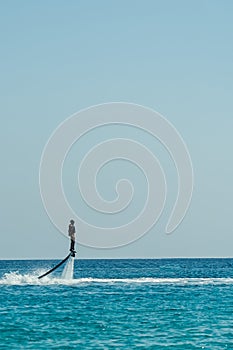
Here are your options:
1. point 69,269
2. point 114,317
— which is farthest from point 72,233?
point 114,317

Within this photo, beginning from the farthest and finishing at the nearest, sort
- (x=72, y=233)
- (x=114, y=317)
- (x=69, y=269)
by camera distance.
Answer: (x=69, y=269)
(x=72, y=233)
(x=114, y=317)

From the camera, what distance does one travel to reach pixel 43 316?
39500 millimetres

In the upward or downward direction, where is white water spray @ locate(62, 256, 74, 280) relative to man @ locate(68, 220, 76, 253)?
downward

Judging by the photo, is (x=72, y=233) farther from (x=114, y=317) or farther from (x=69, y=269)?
(x=114, y=317)

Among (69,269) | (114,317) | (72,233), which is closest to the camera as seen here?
(114,317)

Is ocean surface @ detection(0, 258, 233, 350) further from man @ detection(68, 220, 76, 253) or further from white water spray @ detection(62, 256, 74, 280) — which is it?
man @ detection(68, 220, 76, 253)

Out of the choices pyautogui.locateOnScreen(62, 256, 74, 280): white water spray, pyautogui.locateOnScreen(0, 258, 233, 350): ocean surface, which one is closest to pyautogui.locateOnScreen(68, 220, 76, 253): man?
pyautogui.locateOnScreen(62, 256, 74, 280): white water spray

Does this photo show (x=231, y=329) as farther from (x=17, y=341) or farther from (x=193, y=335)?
(x=17, y=341)

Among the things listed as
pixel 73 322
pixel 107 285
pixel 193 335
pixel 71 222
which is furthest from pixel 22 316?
pixel 107 285

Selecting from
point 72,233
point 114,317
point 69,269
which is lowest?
point 114,317

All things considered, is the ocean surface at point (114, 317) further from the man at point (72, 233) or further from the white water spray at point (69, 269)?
the man at point (72, 233)

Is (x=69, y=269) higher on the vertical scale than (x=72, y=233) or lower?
lower

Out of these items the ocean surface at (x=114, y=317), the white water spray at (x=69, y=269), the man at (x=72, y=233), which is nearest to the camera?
the ocean surface at (x=114, y=317)

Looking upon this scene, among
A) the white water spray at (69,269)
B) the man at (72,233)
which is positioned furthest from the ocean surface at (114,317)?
the man at (72,233)
